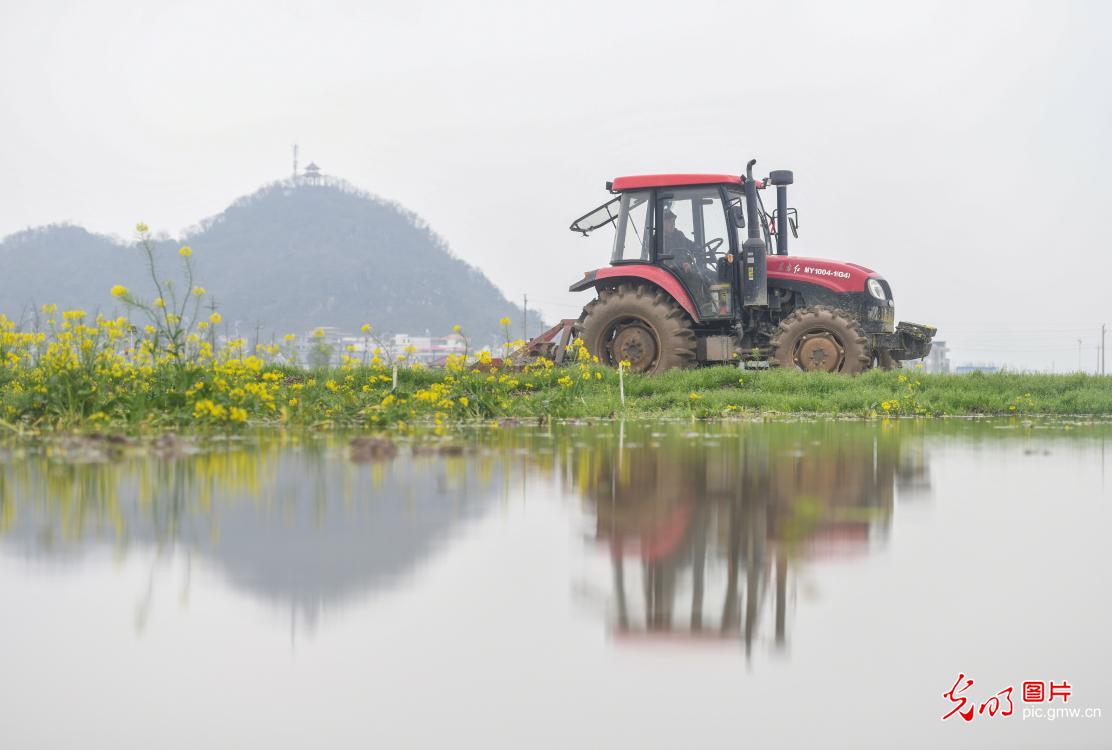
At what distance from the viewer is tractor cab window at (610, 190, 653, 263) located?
656 inches

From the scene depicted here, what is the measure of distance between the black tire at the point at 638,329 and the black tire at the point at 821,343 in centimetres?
127

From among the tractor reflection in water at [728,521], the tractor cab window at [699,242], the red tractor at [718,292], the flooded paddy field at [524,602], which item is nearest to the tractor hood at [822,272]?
the red tractor at [718,292]

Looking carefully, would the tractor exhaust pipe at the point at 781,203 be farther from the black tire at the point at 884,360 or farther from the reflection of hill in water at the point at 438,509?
the reflection of hill in water at the point at 438,509

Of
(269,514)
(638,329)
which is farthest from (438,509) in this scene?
(638,329)

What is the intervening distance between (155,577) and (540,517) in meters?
1.78

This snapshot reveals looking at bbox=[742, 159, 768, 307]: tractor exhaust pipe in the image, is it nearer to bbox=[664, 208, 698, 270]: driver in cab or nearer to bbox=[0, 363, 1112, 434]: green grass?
bbox=[664, 208, 698, 270]: driver in cab

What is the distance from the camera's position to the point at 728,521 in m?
4.94

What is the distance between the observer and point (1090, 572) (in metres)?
4.14

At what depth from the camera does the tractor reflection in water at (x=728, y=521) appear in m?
3.44

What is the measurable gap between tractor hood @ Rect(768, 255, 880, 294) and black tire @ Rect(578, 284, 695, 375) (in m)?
1.53

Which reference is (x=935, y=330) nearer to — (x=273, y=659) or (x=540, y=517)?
(x=540, y=517)

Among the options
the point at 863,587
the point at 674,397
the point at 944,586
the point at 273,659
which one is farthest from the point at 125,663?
the point at 674,397

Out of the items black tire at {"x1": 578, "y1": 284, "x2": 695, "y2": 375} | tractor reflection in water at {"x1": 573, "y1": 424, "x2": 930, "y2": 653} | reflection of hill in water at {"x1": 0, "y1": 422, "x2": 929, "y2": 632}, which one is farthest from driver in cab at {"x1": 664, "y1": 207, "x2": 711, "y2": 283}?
reflection of hill in water at {"x1": 0, "y1": 422, "x2": 929, "y2": 632}

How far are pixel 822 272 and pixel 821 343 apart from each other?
3.97 ft
